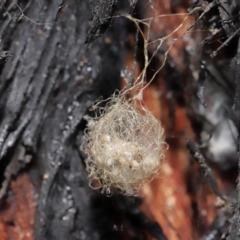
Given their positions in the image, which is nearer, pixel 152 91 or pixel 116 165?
pixel 116 165

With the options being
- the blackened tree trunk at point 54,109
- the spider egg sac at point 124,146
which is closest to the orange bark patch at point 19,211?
the blackened tree trunk at point 54,109

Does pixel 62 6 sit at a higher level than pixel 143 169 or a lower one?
higher

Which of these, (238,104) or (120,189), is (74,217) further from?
(238,104)

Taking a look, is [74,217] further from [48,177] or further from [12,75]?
[12,75]

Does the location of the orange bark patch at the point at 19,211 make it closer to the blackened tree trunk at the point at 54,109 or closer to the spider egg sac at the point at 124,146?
the blackened tree trunk at the point at 54,109

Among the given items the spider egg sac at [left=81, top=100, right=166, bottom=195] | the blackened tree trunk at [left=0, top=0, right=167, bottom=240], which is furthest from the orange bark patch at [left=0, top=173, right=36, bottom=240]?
the spider egg sac at [left=81, top=100, right=166, bottom=195]

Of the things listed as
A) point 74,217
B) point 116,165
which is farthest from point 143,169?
point 74,217

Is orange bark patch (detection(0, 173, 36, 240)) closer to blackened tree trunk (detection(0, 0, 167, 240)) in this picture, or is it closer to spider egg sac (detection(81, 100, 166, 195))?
blackened tree trunk (detection(0, 0, 167, 240))

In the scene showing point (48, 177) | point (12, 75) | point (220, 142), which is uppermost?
point (12, 75)
